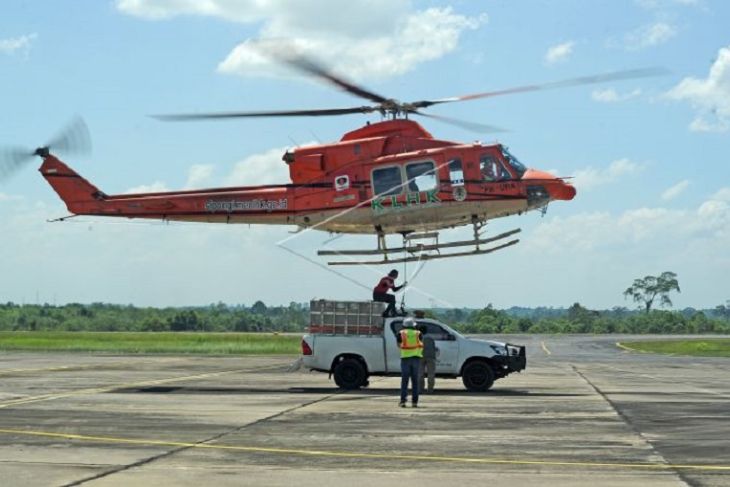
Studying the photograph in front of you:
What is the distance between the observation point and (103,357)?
44688 millimetres

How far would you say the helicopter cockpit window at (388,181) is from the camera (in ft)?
90.7

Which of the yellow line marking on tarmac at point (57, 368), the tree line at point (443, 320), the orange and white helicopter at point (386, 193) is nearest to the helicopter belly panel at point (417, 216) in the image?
the orange and white helicopter at point (386, 193)

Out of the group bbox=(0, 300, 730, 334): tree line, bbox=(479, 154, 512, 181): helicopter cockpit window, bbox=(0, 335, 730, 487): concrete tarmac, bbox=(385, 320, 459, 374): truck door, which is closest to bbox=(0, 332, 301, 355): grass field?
bbox=(479, 154, 512, 181): helicopter cockpit window

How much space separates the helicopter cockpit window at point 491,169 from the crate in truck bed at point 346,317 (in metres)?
4.97

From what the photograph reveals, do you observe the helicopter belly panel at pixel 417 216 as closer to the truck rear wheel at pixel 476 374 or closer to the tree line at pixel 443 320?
the truck rear wheel at pixel 476 374

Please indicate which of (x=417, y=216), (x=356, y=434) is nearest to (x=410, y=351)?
(x=356, y=434)

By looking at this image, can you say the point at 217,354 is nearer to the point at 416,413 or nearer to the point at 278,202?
the point at 278,202

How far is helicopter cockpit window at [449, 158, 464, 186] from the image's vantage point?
90.2 feet

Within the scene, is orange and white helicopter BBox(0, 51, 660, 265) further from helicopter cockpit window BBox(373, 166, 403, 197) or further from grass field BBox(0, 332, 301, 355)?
grass field BBox(0, 332, 301, 355)

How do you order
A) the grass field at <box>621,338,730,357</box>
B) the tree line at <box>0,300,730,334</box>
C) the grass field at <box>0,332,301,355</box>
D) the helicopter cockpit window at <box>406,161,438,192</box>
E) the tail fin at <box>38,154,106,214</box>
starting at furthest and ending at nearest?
the tree line at <box>0,300,730,334</box>, the grass field at <box>621,338,730,357</box>, the grass field at <box>0,332,301,355</box>, the tail fin at <box>38,154,106,214</box>, the helicopter cockpit window at <box>406,161,438,192</box>

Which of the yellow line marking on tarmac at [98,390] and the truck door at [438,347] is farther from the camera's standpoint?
the truck door at [438,347]

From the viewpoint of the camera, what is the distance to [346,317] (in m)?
24.9

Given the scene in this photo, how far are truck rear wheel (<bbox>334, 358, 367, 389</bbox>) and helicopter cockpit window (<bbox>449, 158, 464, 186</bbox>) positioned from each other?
5631 mm

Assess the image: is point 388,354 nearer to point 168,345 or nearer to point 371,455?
point 371,455
